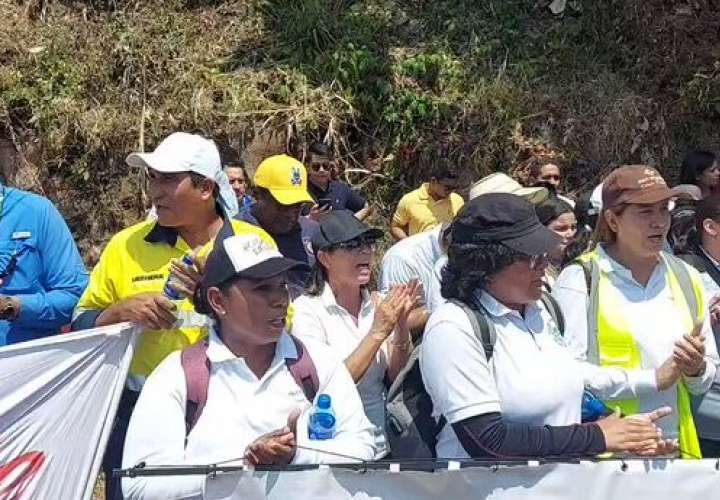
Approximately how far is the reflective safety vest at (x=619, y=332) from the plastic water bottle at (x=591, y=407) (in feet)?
0.24

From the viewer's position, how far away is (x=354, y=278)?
13.1 ft

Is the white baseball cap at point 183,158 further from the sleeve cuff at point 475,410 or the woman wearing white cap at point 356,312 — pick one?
the sleeve cuff at point 475,410

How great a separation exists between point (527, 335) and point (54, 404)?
1.52 m

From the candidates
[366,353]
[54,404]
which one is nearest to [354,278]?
[366,353]

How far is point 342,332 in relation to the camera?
3.89 meters

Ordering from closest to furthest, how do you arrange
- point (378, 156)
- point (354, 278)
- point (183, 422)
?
point (183, 422), point (354, 278), point (378, 156)

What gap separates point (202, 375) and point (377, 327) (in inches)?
38.3

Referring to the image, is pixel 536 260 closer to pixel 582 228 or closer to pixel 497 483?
pixel 497 483

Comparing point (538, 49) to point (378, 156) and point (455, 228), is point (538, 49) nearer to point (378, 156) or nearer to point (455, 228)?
point (378, 156)

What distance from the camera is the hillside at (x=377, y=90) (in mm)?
9773

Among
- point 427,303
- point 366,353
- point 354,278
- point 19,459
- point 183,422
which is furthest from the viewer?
point 427,303

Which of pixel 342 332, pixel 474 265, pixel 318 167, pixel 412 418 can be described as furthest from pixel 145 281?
pixel 318 167

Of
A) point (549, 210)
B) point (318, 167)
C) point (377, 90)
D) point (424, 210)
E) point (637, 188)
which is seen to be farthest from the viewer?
point (377, 90)

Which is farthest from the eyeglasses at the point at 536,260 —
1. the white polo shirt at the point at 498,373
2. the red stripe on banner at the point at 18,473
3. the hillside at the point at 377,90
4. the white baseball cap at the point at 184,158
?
the hillside at the point at 377,90
